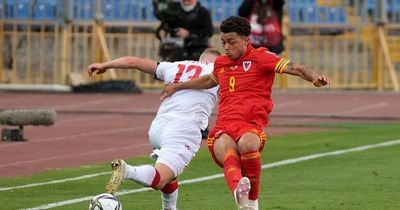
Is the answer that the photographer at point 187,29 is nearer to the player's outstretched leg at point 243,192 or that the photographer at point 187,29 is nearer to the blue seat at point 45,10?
the player's outstretched leg at point 243,192

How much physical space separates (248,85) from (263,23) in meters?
11.0

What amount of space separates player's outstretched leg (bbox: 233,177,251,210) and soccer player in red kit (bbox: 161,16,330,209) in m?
0.42

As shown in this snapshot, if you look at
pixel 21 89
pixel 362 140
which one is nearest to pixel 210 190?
pixel 362 140

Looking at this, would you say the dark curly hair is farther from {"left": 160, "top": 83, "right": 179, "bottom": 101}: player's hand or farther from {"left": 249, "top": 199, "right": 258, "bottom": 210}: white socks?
{"left": 249, "top": 199, "right": 258, "bottom": 210}: white socks

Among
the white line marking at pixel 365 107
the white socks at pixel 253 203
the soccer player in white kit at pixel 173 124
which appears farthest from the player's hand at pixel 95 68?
the white line marking at pixel 365 107

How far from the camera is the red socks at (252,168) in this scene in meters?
10.8

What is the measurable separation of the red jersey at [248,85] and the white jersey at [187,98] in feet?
1.27

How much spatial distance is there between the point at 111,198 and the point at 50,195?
3332 millimetres

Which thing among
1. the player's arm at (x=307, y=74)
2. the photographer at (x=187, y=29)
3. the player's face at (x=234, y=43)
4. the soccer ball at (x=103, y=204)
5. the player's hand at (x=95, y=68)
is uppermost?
the player's face at (x=234, y=43)

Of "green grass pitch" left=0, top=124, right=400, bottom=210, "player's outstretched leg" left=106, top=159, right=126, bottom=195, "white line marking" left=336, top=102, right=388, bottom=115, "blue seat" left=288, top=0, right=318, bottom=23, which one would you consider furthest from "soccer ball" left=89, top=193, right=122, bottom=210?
"blue seat" left=288, top=0, right=318, bottom=23

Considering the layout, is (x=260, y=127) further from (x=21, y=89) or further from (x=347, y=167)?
(x=21, y=89)

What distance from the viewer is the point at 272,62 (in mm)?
11055

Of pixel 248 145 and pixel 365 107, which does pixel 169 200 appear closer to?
pixel 248 145

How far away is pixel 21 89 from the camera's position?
2983 cm
